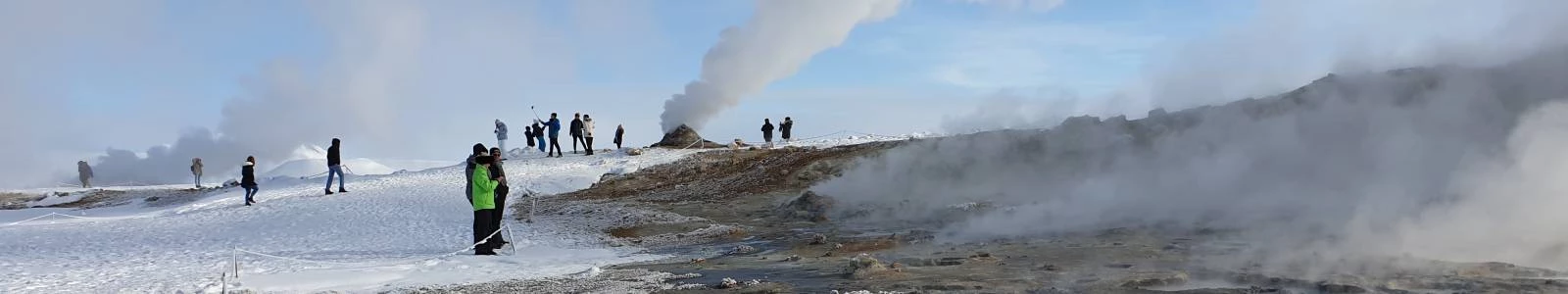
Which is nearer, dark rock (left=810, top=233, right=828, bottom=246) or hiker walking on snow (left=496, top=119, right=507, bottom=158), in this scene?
dark rock (left=810, top=233, right=828, bottom=246)

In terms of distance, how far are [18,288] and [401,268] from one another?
3222 millimetres

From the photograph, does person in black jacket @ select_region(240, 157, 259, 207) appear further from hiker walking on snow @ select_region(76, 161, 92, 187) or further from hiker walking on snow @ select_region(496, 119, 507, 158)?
hiker walking on snow @ select_region(76, 161, 92, 187)

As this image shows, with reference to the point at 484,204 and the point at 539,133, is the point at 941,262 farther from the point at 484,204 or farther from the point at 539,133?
the point at 539,133

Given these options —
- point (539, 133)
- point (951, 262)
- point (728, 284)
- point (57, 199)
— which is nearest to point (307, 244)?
point (728, 284)

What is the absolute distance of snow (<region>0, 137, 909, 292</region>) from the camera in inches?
389

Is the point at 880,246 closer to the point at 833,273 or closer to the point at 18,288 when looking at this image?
the point at 833,273

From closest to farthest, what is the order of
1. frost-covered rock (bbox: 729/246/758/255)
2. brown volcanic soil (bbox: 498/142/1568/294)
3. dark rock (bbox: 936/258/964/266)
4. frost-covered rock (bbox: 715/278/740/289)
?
brown volcanic soil (bbox: 498/142/1568/294)
frost-covered rock (bbox: 715/278/740/289)
dark rock (bbox: 936/258/964/266)
frost-covered rock (bbox: 729/246/758/255)

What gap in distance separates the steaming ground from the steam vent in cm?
1535

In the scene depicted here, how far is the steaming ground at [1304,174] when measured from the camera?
8828 mm

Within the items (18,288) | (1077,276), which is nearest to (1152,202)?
(1077,276)

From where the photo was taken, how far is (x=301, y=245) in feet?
46.5

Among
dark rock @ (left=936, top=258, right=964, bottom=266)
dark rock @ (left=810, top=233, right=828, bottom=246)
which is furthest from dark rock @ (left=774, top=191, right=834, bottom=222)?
dark rock @ (left=936, top=258, right=964, bottom=266)

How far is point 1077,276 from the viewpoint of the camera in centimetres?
769

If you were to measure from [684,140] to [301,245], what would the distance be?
21.0 m
